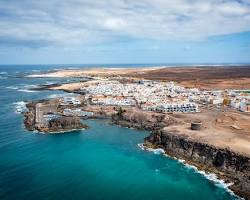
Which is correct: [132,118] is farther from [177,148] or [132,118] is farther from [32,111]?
[32,111]

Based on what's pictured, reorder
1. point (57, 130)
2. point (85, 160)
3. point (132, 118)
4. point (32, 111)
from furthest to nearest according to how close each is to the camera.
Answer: point (32, 111) < point (132, 118) < point (57, 130) < point (85, 160)

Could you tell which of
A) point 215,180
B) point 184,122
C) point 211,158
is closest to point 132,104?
point 184,122

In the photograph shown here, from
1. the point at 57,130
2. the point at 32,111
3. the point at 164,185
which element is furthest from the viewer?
the point at 32,111

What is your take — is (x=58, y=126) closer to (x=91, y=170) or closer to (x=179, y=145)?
(x=91, y=170)

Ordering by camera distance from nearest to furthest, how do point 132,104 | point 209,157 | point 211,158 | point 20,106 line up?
point 211,158
point 209,157
point 132,104
point 20,106

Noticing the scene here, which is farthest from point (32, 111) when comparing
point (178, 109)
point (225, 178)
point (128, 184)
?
point (225, 178)

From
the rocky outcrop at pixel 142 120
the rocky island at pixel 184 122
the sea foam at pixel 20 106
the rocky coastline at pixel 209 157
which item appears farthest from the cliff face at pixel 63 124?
the sea foam at pixel 20 106
